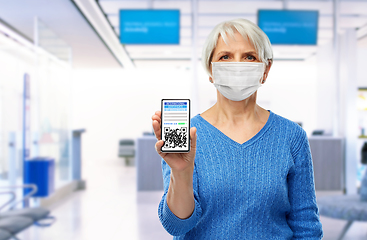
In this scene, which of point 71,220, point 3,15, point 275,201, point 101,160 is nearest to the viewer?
point 275,201

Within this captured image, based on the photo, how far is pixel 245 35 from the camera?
2.94 feet

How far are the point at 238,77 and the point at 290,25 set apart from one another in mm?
4615

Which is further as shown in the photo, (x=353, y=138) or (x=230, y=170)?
(x=353, y=138)

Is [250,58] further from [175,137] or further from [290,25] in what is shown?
[290,25]

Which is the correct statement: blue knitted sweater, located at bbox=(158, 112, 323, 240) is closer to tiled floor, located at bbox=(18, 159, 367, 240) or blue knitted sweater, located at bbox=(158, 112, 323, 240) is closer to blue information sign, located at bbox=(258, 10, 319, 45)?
tiled floor, located at bbox=(18, 159, 367, 240)

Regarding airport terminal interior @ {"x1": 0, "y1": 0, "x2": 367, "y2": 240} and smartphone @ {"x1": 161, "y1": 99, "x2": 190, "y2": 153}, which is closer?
smartphone @ {"x1": 161, "y1": 99, "x2": 190, "y2": 153}

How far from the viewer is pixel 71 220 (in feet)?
12.6

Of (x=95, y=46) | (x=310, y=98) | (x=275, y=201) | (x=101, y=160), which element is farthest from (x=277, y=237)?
(x=310, y=98)

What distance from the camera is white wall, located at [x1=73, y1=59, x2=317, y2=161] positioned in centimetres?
1035

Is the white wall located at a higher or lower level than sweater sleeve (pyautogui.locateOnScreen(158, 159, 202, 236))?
higher

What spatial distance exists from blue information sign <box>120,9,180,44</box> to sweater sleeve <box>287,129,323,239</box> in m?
4.22

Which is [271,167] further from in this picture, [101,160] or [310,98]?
[310,98]

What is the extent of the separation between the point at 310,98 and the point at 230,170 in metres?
10.7

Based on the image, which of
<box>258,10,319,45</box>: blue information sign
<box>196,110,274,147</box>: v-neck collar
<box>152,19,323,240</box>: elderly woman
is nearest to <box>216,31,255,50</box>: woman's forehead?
<box>152,19,323,240</box>: elderly woman
